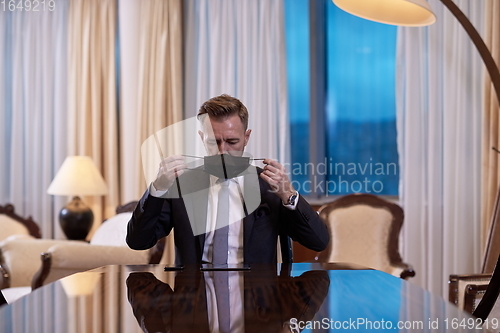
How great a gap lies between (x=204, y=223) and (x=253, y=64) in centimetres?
295

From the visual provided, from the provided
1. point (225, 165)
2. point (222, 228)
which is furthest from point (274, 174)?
point (222, 228)

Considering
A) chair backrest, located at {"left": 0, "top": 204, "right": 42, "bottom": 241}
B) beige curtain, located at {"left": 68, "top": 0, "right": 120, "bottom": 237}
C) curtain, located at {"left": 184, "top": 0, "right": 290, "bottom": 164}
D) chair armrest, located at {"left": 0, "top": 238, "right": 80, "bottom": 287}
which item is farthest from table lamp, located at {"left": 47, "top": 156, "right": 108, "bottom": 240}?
curtain, located at {"left": 184, "top": 0, "right": 290, "bottom": 164}

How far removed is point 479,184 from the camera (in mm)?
4105

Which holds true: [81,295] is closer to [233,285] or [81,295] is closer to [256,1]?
[233,285]

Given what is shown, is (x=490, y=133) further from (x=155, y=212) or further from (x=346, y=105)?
(x=155, y=212)

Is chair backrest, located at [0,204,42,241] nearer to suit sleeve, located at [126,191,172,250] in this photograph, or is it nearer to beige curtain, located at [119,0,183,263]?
beige curtain, located at [119,0,183,263]

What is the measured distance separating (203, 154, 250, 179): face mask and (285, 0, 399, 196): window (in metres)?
2.90

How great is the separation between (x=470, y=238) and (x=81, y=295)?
3.54 meters

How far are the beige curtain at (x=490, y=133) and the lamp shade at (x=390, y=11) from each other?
1453 mm

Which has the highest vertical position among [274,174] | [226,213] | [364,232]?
[274,174]

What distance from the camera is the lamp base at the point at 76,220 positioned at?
4320 mm

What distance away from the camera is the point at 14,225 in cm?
Answer: 414

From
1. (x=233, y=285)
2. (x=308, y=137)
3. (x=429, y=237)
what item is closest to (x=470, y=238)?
(x=429, y=237)

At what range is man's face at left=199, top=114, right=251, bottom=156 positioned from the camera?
1805mm
